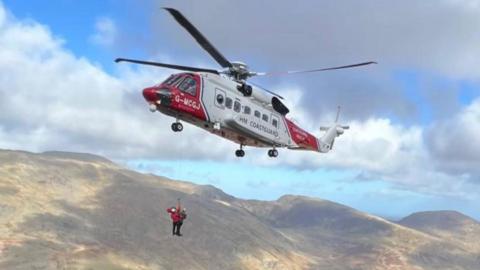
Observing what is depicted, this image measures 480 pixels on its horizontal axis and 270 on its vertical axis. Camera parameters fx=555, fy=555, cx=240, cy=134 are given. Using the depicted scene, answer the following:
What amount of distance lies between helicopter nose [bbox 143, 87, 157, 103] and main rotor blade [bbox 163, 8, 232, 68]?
515 cm

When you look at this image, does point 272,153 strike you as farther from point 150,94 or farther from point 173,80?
point 150,94

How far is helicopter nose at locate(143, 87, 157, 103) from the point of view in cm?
4119

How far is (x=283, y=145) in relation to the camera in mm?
53406

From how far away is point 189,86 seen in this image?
4400cm

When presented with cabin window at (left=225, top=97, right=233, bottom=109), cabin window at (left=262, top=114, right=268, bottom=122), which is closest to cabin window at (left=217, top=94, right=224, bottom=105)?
cabin window at (left=225, top=97, right=233, bottom=109)

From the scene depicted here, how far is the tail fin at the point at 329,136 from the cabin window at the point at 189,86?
21.4 m

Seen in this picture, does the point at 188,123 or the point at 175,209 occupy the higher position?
the point at 188,123

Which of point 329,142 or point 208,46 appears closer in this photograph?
point 208,46

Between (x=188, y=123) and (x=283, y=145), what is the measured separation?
11.4 meters

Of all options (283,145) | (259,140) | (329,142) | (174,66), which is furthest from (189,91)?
(329,142)

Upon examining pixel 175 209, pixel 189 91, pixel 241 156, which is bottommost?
pixel 175 209

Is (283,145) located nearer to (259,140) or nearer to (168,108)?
(259,140)

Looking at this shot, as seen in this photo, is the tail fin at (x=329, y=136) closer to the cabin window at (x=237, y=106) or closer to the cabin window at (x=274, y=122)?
the cabin window at (x=274, y=122)

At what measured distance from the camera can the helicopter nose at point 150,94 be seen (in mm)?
41188
